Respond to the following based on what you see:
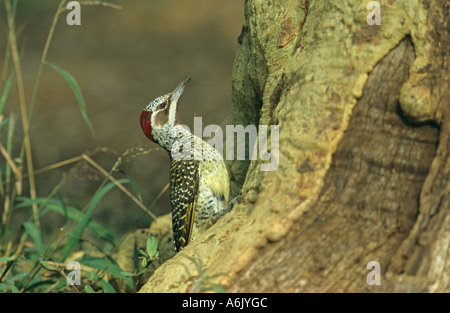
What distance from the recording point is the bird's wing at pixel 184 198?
3.74 metres

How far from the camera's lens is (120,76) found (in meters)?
9.55

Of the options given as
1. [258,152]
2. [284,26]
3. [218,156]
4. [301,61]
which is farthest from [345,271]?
[218,156]

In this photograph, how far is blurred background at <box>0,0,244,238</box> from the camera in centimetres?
718

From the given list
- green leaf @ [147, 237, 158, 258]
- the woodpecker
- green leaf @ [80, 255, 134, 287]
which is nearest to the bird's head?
the woodpecker

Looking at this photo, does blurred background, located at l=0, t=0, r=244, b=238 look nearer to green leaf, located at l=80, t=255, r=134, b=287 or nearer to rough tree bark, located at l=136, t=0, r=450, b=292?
green leaf, located at l=80, t=255, r=134, b=287

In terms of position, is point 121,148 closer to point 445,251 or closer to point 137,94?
point 137,94

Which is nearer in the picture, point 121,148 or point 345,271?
point 345,271

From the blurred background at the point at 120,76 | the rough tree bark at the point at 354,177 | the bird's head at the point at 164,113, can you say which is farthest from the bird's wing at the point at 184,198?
the blurred background at the point at 120,76

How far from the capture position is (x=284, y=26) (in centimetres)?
319

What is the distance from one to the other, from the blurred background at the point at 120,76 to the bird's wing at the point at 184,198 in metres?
2.41

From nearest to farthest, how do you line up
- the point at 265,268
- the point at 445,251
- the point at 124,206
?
1. the point at 445,251
2. the point at 265,268
3. the point at 124,206

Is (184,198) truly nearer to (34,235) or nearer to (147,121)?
(147,121)
